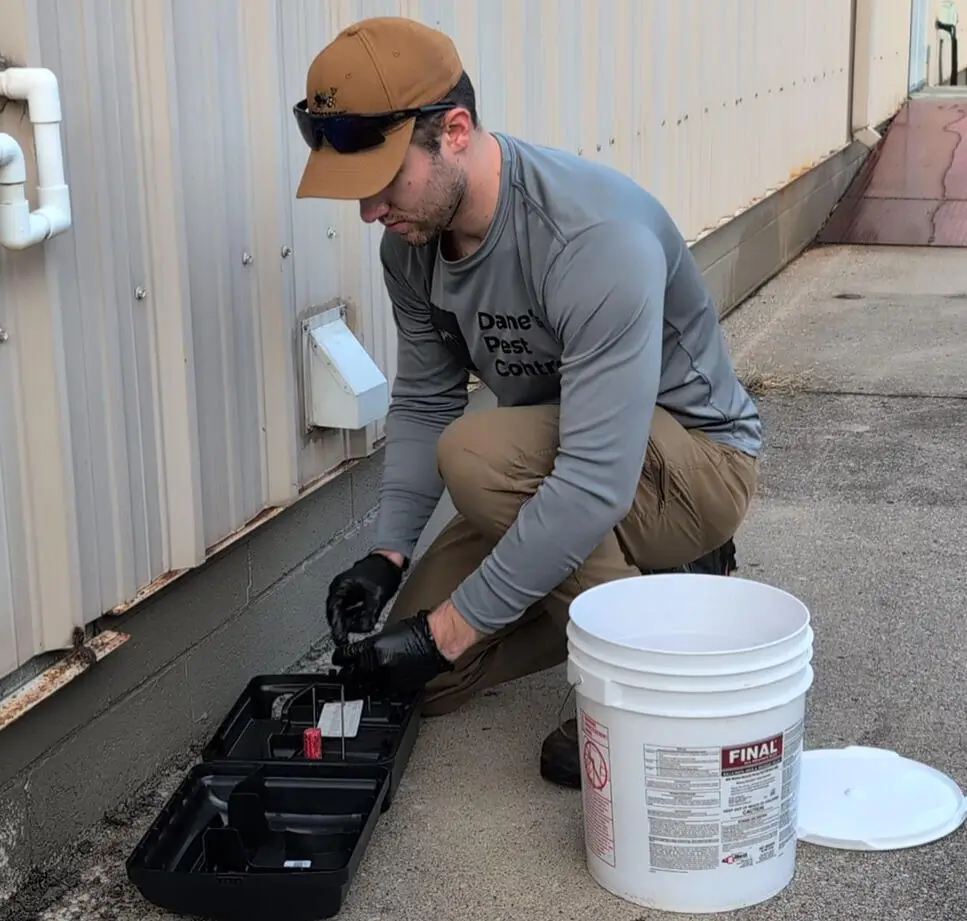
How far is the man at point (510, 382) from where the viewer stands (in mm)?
2432

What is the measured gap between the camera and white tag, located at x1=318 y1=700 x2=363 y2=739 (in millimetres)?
2910

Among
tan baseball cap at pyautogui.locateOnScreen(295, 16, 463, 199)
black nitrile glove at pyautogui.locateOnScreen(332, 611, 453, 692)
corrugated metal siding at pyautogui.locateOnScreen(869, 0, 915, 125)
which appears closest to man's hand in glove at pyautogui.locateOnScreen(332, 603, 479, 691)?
black nitrile glove at pyautogui.locateOnScreen(332, 611, 453, 692)

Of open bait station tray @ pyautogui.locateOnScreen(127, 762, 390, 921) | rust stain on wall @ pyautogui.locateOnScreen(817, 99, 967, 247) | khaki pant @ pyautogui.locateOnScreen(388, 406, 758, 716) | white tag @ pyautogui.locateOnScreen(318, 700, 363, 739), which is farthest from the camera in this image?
rust stain on wall @ pyautogui.locateOnScreen(817, 99, 967, 247)

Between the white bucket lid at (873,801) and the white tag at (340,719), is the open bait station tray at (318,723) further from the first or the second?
the white bucket lid at (873,801)

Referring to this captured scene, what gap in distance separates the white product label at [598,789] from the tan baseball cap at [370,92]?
947 mm

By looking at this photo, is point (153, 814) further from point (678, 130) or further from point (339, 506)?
point (678, 130)

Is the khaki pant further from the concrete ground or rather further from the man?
the concrete ground

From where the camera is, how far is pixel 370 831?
2.54 metres

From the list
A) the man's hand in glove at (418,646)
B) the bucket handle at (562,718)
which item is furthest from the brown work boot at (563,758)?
the man's hand in glove at (418,646)

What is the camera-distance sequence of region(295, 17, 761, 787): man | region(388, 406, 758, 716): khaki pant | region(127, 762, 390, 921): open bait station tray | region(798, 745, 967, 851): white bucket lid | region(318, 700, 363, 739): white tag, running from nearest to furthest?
region(127, 762, 390, 921): open bait station tray → region(295, 17, 761, 787): man → region(798, 745, 967, 851): white bucket lid → region(388, 406, 758, 716): khaki pant → region(318, 700, 363, 739): white tag

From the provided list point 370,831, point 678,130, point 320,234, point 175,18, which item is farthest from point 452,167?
point 678,130

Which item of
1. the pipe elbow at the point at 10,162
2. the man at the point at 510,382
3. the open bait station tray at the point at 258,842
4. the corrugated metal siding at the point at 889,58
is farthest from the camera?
the corrugated metal siding at the point at 889,58

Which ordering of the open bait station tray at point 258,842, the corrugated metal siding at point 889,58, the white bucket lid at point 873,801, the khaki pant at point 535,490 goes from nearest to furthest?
1. the open bait station tray at point 258,842
2. the white bucket lid at point 873,801
3. the khaki pant at point 535,490
4. the corrugated metal siding at point 889,58

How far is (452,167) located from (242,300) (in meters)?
0.68
